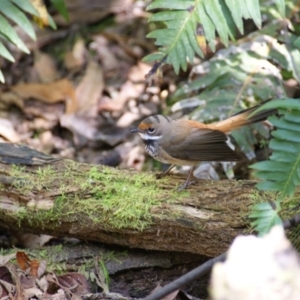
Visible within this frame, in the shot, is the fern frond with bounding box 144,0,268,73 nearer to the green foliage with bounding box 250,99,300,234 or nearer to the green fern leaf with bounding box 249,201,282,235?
the green foliage with bounding box 250,99,300,234

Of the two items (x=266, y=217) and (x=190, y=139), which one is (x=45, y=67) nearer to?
(x=190, y=139)

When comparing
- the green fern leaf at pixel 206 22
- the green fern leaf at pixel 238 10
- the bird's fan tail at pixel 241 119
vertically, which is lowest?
the bird's fan tail at pixel 241 119

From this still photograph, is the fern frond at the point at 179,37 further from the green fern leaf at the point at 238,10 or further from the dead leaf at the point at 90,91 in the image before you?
the dead leaf at the point at 90,91

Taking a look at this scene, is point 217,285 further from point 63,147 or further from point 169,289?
point 63,147

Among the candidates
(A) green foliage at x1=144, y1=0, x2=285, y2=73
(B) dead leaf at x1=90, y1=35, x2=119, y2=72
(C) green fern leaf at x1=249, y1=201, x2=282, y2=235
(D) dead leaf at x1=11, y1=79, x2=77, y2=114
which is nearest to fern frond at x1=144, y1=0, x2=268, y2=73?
(A) green foliage at x1=144, y1=0, x2=285, y2=73

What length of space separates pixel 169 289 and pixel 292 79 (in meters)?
3.82

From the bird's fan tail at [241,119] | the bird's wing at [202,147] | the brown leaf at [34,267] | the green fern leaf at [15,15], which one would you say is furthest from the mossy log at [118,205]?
the green fern leaf at [15,15]

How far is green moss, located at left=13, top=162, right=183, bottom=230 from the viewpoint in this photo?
3.96 meters

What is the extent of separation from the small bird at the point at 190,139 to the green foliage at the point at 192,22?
449 millimetres

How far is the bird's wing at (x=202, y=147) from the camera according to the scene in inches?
168

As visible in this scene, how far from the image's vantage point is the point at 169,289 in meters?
2.61

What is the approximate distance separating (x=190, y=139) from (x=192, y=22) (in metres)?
0.89

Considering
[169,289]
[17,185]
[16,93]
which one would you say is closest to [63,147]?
[16,93]

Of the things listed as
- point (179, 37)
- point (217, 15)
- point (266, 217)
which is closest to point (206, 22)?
point (217, 15)
